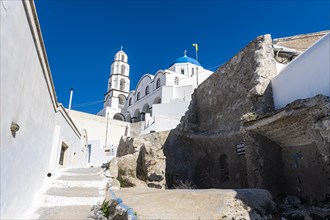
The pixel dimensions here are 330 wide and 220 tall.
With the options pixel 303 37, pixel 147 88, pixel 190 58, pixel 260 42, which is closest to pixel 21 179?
pixel 260 42

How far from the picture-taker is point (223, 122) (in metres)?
10.0

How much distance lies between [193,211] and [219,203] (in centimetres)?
54

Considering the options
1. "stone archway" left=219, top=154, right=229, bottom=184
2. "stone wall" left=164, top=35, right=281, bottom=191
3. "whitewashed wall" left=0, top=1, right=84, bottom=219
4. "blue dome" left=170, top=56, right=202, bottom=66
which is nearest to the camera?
"whitewashed wall" left=0, top=1, right=84, bottom=219

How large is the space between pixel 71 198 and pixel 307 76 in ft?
22.1

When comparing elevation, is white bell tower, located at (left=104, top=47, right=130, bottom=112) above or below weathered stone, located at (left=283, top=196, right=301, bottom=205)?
above

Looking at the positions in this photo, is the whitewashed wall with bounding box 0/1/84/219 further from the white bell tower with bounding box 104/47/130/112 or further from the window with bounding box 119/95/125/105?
the window with bounding box 119/95/125/105

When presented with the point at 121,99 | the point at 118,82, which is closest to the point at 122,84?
the point at 118,82

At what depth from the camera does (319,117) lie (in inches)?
→ 205

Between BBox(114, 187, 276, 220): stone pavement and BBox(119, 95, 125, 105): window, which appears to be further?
BBox(119, 95, 125, 105): window

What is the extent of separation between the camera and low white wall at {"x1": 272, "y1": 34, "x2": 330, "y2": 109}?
5.50m

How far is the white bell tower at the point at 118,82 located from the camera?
4091cm

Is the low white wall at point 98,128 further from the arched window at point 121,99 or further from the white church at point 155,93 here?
the arched window at point 121,99

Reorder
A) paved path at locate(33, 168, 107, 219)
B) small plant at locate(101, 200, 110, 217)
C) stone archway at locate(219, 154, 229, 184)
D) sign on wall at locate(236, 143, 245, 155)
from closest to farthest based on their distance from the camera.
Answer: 1. small plant at locate(101, 200, 110, 217)
2. paved path at locate(33, 168, 107, 219)
3. sign on wall at locate(236, 143, 245, 155)
4. stone archway at locate(219, 154, 229, 184)

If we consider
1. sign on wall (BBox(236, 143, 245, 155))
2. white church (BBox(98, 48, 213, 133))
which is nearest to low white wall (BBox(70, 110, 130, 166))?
white church (BBox(98, 48, 213, 133))
